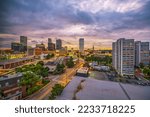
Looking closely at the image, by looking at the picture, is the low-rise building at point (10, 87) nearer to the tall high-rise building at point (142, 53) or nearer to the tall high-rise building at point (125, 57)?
the tall high-rise building at point (125, 57)

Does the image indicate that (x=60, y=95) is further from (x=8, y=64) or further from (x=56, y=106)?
(x=8, y=64)

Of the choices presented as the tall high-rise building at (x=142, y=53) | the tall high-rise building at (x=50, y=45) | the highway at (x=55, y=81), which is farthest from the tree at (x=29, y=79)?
the tall high-rise building at (x=142, y=53)

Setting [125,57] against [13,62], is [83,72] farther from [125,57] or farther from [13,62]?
[13,62]

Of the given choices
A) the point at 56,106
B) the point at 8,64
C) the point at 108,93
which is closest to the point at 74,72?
the point at 108,93

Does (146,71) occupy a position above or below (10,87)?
above

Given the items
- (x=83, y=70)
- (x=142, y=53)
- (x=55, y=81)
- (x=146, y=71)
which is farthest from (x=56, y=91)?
(x=142, y=53)

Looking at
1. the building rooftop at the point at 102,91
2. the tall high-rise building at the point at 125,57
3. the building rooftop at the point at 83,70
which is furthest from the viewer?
the building rooftop at the point at 83,70
